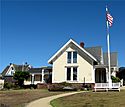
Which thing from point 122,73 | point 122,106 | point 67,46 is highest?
point 67,46

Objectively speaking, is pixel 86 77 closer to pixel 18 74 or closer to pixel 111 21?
pixel 111 21

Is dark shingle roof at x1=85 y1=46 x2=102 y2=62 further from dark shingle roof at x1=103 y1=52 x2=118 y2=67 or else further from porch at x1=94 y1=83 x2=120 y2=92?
porch at x1=94 y1=83 x2=120 y2=92

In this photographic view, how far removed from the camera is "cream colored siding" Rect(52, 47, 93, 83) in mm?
43531

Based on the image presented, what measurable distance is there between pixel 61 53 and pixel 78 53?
2.71 metres

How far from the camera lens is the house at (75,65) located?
143 feet

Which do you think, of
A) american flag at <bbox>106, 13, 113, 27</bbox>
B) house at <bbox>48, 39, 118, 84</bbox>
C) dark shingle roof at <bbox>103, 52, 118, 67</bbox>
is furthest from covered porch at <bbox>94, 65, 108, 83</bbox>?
american flag at <bbox>106, 13, 113, 27</bbox>

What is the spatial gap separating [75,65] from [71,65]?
1.97ft

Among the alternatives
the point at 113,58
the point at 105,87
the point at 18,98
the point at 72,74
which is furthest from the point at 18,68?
the point at 18,98

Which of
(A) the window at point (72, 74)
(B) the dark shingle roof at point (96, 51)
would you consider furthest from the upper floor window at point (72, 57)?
(B) the dark shingle roof at point (96, 51)

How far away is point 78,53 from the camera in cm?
4441

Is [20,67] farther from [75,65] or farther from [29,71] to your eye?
[75,65]

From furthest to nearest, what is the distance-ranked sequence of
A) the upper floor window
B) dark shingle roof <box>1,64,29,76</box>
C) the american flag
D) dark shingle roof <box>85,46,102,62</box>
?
dark shingle roof <box>1,64,29,76</box>
dark shingle roof <box>85,46,102,62</box>
the upper floor window
the american flag

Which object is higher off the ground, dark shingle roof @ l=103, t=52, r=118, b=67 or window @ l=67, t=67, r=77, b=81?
dark shingle roof @ l=103, t=52, r=118, b=67

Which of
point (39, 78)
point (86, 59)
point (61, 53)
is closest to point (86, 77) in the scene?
point (86, 59)
